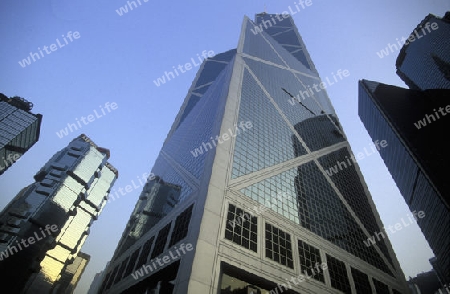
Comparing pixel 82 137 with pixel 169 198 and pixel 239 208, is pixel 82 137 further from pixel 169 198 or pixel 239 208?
pixel 239 208

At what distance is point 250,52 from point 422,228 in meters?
60.2

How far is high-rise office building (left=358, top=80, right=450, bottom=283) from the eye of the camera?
162ft

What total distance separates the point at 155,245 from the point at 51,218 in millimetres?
54982

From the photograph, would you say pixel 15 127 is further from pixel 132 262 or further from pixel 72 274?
pixel 72 274

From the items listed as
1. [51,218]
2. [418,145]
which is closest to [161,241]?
[418,145]

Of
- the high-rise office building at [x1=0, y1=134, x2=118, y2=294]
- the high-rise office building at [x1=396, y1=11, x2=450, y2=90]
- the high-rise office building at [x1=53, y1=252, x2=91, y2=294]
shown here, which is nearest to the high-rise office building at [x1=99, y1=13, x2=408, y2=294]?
the high-rise office building at [x1=0, y1=134, x2=118, y2=294]

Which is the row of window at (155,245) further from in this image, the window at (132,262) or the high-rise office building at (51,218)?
the high-rise office building at (51,218)

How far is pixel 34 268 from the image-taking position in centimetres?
5941

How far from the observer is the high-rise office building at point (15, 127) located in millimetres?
61344

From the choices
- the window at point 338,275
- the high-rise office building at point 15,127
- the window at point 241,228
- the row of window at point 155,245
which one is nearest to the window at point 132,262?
the row of window at point 155,245

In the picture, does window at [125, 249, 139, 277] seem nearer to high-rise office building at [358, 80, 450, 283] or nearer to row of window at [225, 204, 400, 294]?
row of window at [225, 204, 400, 294]

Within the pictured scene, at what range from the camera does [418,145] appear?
5391 cm

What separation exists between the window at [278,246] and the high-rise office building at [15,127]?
67859 mm

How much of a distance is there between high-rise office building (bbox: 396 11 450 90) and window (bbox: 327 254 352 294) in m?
69.0
